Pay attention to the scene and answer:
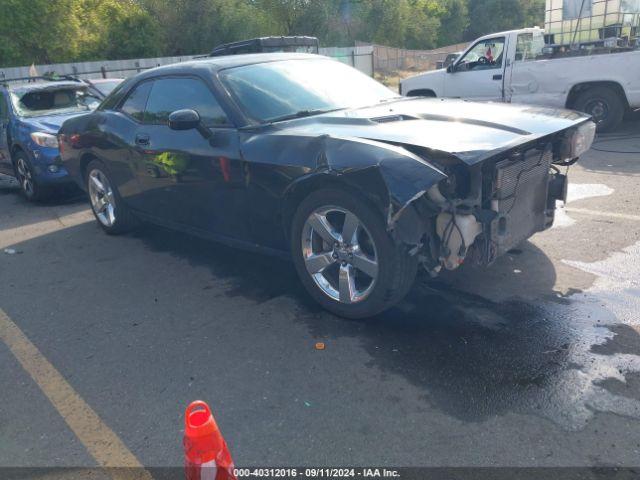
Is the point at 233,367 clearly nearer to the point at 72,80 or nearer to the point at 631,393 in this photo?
the point at 631,393

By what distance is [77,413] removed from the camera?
316 centimetres

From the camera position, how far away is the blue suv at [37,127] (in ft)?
26.2

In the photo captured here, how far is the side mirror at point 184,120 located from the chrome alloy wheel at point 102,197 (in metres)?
2.13

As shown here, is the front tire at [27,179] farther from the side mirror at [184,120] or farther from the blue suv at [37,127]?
the side mirror at [184,120]

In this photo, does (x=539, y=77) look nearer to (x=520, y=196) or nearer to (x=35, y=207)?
(x=520, y=196)

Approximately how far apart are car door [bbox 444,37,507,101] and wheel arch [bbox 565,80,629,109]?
119 centimetres

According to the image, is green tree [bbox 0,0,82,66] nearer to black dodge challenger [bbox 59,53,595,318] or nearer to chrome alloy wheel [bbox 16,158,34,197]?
chrome alloy wheel [bbox 16,158,34,197]

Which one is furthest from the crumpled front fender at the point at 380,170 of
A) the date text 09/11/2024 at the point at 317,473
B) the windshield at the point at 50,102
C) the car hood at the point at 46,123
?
the windshield at the point at 50,102

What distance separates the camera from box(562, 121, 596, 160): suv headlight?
416 centimetres

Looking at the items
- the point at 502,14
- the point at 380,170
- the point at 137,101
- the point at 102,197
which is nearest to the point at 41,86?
the point at 102,197

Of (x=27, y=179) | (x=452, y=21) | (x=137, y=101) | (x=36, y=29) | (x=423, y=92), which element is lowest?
(x=27, y=179)

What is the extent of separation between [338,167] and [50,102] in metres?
6.92

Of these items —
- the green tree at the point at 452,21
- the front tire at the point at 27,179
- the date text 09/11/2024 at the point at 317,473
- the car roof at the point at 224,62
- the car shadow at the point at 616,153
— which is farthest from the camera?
the green tree at the point at 452,21

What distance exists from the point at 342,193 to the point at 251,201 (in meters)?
0.93
